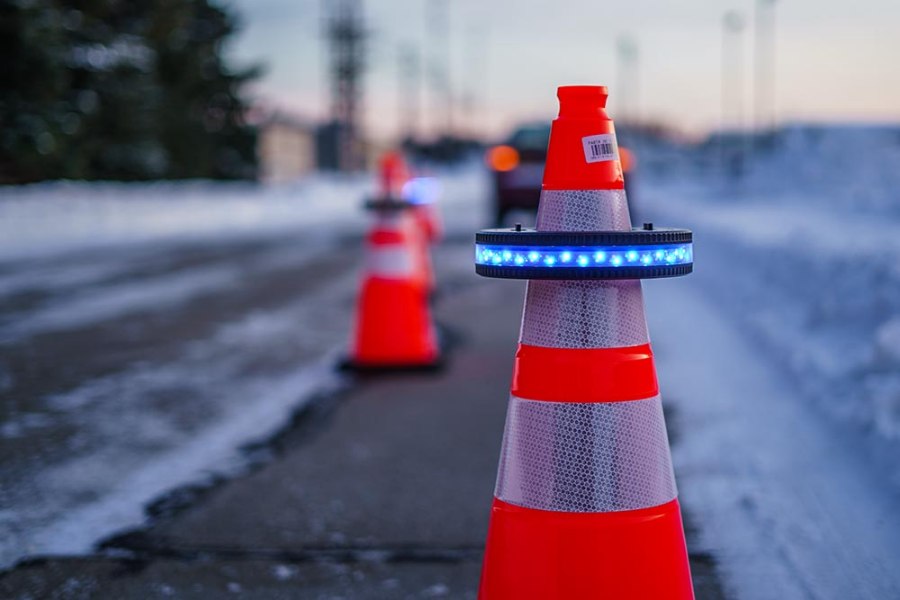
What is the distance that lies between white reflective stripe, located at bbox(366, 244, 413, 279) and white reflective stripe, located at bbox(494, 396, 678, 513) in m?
4.51

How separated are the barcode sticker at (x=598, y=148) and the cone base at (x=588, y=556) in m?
0.85

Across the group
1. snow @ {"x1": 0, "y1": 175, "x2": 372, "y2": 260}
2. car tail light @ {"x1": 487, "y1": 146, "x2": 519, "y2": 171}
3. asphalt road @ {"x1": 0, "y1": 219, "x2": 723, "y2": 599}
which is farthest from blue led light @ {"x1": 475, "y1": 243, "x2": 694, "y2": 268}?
car tail light @ {"x1": 487, "y1": 146, "x2": 519, "y2": 171}

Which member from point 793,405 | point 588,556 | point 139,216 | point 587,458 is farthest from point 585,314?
point 139,216

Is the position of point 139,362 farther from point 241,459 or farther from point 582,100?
point 582,100

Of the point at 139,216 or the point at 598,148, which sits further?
the point at 139,216

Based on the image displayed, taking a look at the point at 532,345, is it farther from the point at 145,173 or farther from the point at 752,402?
the point at 145,173

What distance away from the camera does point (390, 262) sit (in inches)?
282

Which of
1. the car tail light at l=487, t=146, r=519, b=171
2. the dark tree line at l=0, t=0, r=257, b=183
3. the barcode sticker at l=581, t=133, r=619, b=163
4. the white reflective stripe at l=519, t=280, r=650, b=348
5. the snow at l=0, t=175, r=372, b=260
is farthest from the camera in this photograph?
the dark tree line at l=0, t=0, r=257, b=183

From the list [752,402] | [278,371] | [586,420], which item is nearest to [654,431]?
[586,420]

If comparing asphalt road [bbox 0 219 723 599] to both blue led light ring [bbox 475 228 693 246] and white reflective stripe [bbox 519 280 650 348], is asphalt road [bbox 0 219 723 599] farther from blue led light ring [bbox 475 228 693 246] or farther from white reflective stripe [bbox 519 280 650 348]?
blue led light ring [bbox 475 228 693 246]

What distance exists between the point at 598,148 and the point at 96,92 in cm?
3147

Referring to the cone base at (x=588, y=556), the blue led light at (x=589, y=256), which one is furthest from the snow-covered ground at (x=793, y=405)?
the blue led light at (x=589, y=256)

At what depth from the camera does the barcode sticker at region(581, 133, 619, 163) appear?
271 cm

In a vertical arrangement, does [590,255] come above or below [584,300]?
above
